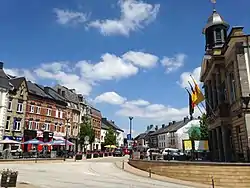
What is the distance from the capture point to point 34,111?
154 feet

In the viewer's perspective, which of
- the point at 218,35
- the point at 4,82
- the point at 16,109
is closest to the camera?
the point at 218,35

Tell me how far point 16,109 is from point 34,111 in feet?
13.4

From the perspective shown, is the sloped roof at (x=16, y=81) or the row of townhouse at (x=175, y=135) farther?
the row of townhouse at (x=175, y=135)

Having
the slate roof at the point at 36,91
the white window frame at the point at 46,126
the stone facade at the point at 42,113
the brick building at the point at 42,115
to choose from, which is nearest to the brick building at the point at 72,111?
the stone facade at the point at 42,113

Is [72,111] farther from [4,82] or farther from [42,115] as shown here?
[4,82]

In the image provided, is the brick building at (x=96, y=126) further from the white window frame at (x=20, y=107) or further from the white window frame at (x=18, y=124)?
the white window frame at (x=18, y=124)

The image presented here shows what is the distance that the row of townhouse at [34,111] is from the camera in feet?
137

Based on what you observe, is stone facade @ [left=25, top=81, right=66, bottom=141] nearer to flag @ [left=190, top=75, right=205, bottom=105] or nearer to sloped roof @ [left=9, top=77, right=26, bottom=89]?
sloped roof @ [left=9, top=77, right=26, bottom=89]

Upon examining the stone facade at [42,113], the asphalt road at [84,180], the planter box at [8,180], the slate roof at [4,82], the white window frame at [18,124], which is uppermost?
the slate roof at [4,82]

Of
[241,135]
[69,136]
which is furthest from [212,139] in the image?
[69,136]

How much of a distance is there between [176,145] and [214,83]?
7197cm

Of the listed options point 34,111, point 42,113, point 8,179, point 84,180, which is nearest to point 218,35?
point 84,180

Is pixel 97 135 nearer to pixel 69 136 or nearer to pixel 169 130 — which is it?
pixel 69 136

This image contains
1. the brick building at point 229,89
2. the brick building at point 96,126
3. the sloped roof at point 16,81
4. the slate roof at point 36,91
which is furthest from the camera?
the brick building at point 96,126
